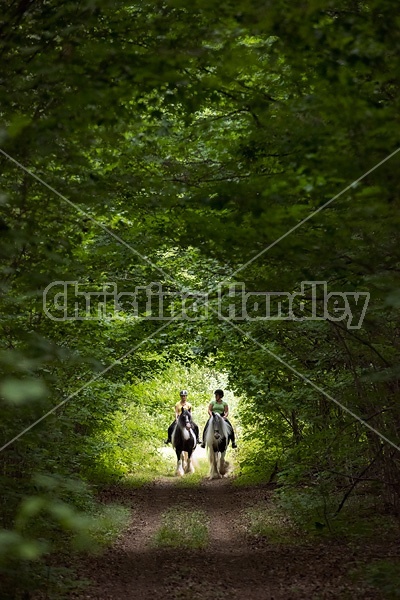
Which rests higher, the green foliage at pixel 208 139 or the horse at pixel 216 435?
the green foliage at pixel 208 139

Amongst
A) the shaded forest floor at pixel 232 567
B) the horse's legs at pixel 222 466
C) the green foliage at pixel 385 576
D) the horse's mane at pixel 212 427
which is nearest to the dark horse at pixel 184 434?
the horse's legs at pixel 222 466

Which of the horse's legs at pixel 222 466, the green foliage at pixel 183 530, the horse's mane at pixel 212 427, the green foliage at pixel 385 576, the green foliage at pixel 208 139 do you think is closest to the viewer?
the green foliage at pixel 208 139

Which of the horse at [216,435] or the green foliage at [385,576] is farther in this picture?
the horse at [216,435]

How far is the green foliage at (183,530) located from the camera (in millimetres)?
11430

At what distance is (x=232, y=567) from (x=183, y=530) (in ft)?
10.2

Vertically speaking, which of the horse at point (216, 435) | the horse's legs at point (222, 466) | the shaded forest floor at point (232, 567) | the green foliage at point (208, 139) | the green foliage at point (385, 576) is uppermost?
the green foliage at point (208, 139)

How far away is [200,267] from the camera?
507 inches

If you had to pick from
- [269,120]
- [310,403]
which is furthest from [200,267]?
[269,120]

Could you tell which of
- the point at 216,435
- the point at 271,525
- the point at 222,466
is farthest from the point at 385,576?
the point at 222,466

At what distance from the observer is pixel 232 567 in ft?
31.4

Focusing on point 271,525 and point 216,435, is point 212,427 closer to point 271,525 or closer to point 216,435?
point 216,435

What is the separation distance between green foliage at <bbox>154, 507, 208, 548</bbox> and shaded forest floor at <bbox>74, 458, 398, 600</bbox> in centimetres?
16

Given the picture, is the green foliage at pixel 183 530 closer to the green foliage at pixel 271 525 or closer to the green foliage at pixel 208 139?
the green foliage at pixel 271 525

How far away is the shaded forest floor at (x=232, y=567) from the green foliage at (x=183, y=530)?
0.16 m
